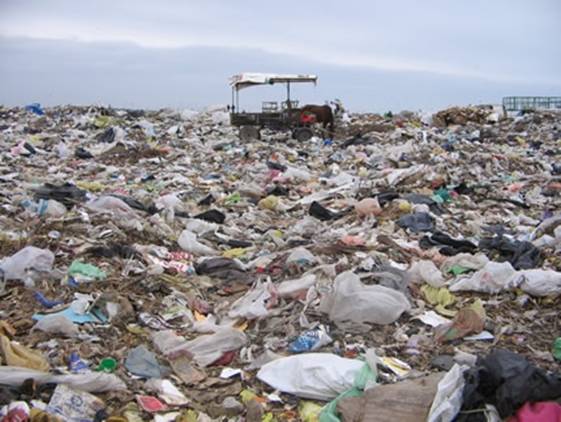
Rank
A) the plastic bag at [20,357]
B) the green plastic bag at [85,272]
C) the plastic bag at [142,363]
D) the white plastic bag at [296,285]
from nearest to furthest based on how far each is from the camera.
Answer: the plastic bag at [20,357], the plastic bag at [142,363], the white plastic bag at [296,285], the green plastic bag at [85,272]

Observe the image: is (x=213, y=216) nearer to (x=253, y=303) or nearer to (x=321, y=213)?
(x=321, y=213)

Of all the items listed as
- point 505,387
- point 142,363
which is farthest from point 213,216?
point 505,387

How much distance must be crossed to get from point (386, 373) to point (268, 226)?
3.77 m

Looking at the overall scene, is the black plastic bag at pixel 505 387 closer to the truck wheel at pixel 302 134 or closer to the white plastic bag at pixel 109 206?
the white plastic bag at pixel 109 206

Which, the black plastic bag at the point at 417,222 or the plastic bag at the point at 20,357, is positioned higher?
the black plastic bag at the point at 417,222

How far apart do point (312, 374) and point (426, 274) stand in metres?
1.80

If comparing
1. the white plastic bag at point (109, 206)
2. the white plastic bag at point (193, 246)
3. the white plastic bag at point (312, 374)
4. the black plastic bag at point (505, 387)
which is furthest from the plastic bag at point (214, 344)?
the white plastic bag at point (109, 206)

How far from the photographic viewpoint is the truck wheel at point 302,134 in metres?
14.5

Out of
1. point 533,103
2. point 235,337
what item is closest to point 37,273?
point 235,337

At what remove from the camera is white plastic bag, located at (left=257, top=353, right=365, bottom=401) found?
2916 millimetres

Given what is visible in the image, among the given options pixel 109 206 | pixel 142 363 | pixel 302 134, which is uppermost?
pixel 302 134

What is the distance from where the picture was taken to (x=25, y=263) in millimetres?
4277

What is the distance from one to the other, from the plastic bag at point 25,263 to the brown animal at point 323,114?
11041 mm

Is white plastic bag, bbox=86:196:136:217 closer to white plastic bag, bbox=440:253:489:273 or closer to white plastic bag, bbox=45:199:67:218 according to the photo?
white plastic bag, bbox=45:199:67:218
